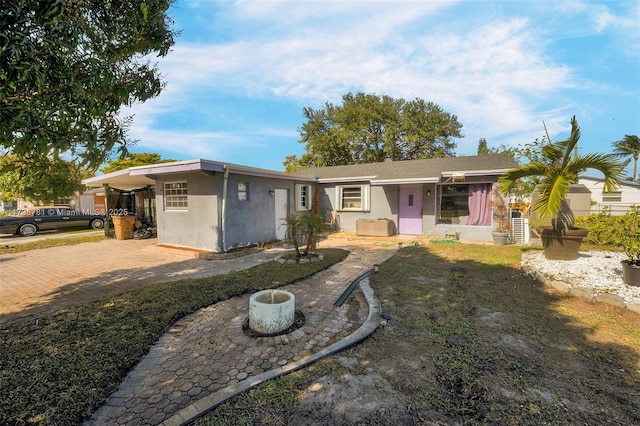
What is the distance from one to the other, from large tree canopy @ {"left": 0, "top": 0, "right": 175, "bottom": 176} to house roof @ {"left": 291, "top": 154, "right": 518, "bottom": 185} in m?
9.08

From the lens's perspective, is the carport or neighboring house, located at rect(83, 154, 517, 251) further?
the carport

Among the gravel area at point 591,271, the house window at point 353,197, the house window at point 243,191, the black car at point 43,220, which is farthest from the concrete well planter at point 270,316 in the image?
the black car at point 43,220

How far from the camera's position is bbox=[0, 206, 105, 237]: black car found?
44.9 ft

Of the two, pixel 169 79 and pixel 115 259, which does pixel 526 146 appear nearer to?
pixel 169 79

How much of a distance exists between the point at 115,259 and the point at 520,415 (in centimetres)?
1029

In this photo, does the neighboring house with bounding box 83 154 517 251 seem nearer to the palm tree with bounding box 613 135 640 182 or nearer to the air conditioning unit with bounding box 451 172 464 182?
the air conditioning unit with bounding box 451 172 464 182

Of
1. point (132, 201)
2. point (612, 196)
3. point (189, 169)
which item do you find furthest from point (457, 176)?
point (612, 196)

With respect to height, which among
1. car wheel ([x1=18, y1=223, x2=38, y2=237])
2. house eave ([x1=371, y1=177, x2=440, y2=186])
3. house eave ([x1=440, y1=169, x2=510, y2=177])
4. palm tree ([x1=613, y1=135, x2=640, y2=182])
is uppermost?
palm tree ([x1=613, y1=135, x2=640, y2=182])

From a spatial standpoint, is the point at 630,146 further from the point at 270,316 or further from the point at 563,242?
the point at 270,316

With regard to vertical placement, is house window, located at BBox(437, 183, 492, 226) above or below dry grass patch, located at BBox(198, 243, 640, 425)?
above

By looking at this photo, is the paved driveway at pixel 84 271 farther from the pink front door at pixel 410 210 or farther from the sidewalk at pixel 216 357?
the pink front door at pixel 410 210

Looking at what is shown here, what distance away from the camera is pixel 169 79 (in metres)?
4.64

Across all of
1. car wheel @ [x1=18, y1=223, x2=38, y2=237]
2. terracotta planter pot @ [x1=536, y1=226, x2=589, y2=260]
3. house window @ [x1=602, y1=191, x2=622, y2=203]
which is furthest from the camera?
house window @ [x1=602, y1=191, x2=622, y2=203]

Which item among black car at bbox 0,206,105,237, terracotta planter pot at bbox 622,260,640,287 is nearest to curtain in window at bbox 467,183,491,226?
terracotta planter pot at bbox 622,260,640,287
